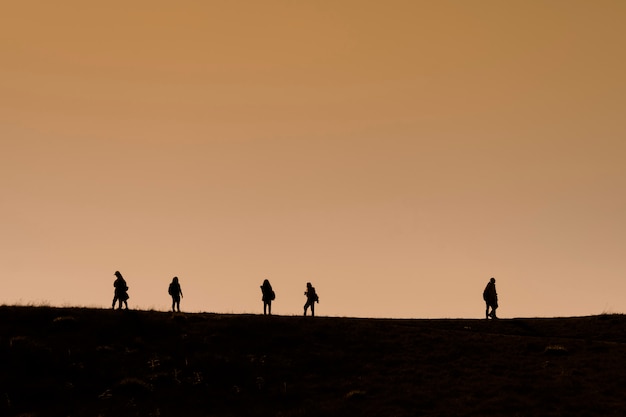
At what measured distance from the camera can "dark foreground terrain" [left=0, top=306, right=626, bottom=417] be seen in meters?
31.1

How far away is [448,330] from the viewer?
4262 cm

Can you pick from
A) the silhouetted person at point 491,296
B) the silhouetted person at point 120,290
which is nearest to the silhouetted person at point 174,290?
the silhouetted person at point 120,290

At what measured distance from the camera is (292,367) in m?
36.2

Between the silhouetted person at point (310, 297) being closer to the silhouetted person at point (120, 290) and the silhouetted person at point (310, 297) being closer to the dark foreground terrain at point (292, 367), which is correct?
the dark foreground terrain at point (292, 367)

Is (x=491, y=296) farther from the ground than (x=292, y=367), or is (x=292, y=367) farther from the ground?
(x=491, y=296)

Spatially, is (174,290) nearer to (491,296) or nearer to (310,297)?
(310,297)

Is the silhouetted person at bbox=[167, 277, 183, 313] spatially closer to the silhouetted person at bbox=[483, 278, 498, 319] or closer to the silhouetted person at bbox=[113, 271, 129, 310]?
the silhouetted person at bbox=[113, 271, 129, 310]

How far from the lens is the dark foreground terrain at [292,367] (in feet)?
102

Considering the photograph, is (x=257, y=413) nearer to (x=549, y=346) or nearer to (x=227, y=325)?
(x=227, y=325)

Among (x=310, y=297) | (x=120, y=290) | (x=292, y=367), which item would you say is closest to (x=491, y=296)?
(x=310, y=297)

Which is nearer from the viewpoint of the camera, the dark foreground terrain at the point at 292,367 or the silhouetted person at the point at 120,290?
the dark foreground terrain at the point at 292,367

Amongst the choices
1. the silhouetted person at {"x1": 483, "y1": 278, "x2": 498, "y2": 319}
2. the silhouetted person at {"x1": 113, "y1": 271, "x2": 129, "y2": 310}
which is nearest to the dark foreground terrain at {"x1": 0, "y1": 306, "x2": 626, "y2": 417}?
the silhouetted person at {"x1": 113, "y1": 271, "x2": 129, "y2": 310}

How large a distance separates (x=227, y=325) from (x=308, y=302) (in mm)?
7800

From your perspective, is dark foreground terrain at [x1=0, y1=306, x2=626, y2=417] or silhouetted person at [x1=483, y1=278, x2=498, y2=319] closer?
dark foreground terrain at [x1=0, y1=306, x2=626, y2=417]
